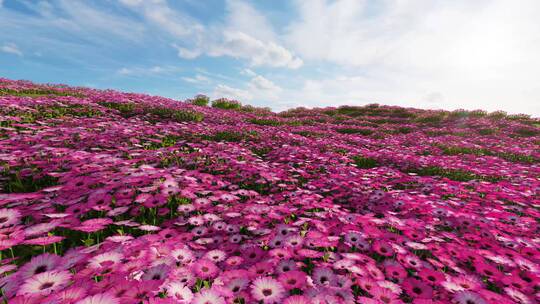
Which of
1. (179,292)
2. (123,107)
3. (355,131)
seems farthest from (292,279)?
(355,131)

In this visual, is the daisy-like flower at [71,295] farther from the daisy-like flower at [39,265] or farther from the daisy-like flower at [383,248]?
the daisy-like flower at [383,248]

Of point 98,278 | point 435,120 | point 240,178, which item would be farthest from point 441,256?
point 435,120

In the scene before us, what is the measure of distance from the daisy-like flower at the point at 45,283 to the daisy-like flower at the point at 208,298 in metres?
0.72

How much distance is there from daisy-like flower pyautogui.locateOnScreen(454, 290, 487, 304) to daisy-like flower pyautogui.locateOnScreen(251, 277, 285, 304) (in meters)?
1.28

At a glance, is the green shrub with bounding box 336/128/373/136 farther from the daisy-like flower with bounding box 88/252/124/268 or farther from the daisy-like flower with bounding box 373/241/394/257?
the daisy-like flower with bounding box 88/252/124/268

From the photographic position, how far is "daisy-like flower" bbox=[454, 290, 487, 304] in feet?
6.25

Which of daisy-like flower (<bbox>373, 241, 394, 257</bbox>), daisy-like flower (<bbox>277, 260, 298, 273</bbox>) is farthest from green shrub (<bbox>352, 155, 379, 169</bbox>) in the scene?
daisy-like flower (<bbox>277, 260, 298, 273</bbox>)

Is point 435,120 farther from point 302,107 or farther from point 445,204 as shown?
point 445,204

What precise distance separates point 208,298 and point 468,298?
182cm

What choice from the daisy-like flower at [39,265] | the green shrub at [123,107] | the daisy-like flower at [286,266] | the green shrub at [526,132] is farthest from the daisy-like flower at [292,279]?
the green shrub at [526,132]

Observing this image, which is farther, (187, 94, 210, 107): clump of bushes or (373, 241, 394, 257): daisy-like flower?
(187, 94, 210, 107): clump of bushes

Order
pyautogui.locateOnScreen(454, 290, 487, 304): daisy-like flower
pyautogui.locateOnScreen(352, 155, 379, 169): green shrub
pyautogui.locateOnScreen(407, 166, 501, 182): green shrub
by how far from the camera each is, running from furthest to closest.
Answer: pyautogui.locateOnScreen(352, 155, 379, 169): green shrub, pyautogui.locateOnScreen(407, 166, 501, 182): green shrub, pyautogui.locateOnScreen(454, 290, 487, 304): daisy-like flower

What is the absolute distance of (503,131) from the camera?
16.3 m

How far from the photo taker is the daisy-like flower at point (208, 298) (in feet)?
5.23
